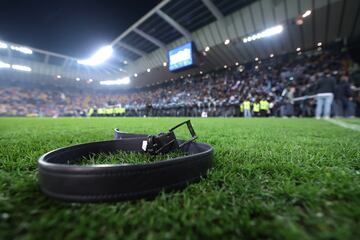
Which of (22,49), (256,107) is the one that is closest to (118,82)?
(22,49)

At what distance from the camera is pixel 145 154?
4.75 ft

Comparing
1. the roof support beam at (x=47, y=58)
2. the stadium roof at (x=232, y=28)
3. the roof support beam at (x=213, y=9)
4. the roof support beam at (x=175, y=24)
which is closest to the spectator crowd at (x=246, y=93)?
the stadium roof at (x=232, y=28)

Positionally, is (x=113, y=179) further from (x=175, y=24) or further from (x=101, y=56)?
(x=101, y=56)

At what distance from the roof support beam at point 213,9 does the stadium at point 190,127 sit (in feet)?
0.60

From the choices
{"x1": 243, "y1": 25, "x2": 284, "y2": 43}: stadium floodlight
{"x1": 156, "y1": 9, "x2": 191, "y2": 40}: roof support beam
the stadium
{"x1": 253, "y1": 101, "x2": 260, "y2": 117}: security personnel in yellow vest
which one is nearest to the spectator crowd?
{"x1": 253, "y1": 101, "x2": 260, "y2": 117}: security personnel in yellow vest

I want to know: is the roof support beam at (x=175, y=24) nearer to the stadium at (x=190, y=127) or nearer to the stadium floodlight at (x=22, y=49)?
the stadium at (x=190, y=127)

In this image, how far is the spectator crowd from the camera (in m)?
12.3

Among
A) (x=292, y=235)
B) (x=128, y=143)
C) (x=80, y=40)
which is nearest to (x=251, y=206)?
(x=292, y=235)

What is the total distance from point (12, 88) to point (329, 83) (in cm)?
3935

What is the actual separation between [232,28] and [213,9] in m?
2.49

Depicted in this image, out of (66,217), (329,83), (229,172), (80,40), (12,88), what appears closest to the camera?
(66,217)

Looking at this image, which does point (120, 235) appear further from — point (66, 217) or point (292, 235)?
point (292, 235)

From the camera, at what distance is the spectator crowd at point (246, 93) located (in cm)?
1227

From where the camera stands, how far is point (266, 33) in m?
15.6
